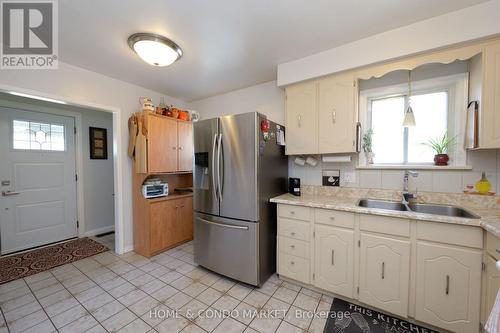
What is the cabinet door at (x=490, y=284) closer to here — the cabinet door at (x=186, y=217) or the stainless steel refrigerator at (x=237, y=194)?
the stainless steel refrigerator at (x=237, y=194)

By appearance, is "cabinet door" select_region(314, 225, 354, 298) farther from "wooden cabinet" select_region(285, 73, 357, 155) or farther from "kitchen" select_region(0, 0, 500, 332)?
"wooden cabinet" select_region(285, 73, 357, 155)

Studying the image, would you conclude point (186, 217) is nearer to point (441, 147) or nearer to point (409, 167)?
point (409, 167)

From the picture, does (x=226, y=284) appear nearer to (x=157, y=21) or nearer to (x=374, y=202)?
(x=374, y=202)

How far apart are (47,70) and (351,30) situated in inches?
126

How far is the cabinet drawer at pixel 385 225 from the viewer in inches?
59.8

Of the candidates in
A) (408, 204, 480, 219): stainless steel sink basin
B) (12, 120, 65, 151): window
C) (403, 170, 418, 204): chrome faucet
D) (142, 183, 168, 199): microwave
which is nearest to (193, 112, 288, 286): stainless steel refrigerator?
(142, 183, 168, 199): microwave

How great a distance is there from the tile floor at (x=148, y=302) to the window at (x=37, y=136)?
188cm

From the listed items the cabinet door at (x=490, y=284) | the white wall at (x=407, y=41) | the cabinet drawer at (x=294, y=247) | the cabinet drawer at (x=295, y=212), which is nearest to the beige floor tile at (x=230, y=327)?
the cabinet drawer at (x=294, y=247)

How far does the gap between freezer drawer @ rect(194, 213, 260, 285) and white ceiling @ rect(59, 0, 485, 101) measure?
1809 mm

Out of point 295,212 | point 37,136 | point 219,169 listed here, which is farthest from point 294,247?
point 37,136

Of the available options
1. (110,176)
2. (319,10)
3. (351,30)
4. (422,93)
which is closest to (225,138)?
(319,10)

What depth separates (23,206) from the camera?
283cm

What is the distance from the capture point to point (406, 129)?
208cm

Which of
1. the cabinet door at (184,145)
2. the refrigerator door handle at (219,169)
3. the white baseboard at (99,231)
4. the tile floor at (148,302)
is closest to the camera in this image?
the tile floor at (148,302)
